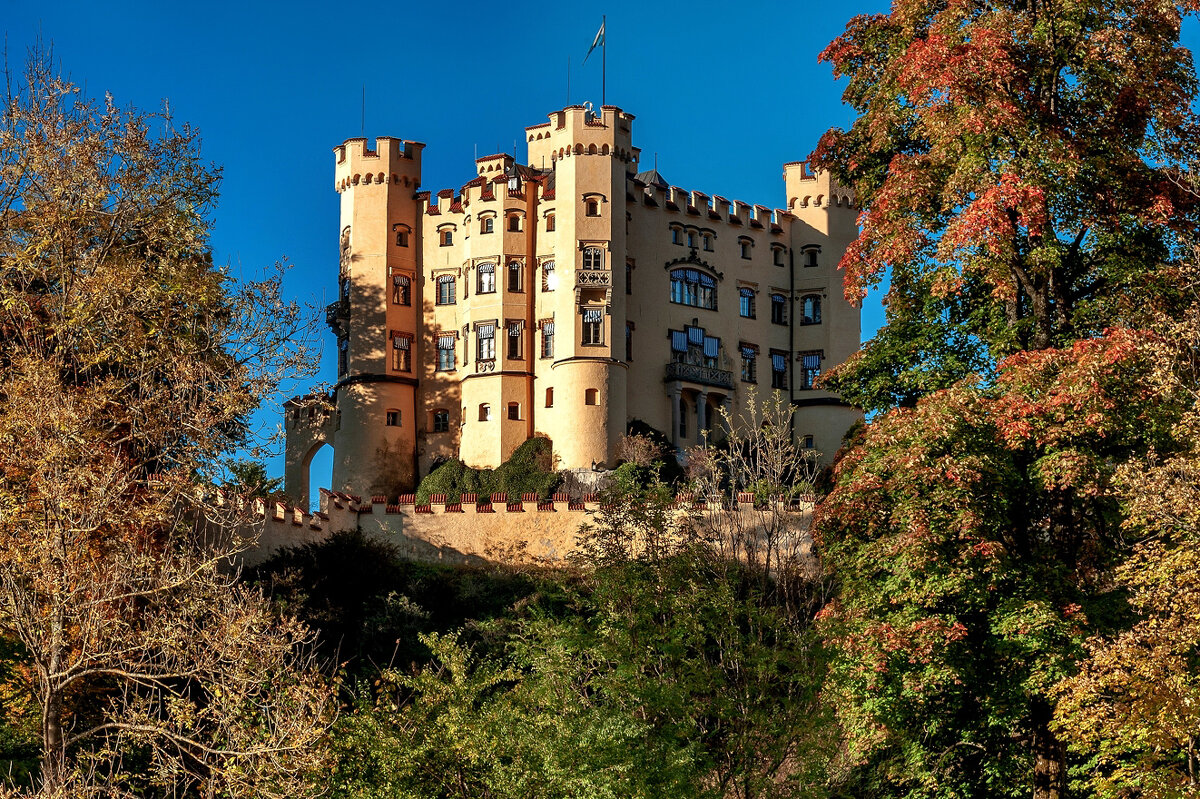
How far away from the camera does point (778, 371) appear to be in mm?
58750

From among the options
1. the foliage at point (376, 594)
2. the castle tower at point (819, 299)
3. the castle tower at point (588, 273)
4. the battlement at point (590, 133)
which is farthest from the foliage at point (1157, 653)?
the castle tower at point (819, 299)

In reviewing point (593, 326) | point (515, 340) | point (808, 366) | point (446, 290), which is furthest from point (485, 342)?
point (808, 366)

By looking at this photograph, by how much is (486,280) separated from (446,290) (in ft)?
7.79

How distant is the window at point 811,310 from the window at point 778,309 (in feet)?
2.25

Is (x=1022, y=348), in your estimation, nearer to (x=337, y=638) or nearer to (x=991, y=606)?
(x=991, y=606)

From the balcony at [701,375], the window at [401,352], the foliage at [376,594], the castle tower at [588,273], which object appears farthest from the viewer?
the balcony at [701,375]

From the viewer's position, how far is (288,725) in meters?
19.0

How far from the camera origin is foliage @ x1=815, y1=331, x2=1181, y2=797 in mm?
20672

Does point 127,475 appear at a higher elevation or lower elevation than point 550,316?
lower

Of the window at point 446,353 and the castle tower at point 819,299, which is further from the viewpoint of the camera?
the castle tower at point 819,299

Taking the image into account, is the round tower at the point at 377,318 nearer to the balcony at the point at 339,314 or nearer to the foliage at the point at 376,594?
the balcony at the point at 339,314

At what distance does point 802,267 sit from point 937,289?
37319mm

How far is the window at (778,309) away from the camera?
2338 inches

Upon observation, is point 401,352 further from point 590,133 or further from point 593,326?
point 590,133
